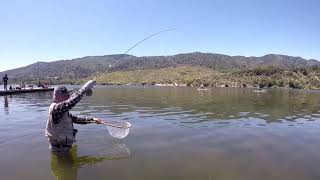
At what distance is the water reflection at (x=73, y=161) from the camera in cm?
1038

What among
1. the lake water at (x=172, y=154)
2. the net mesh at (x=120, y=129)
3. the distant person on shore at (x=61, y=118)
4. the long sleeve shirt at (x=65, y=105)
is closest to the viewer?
the long sleeve shirt at (x=65, y=105)

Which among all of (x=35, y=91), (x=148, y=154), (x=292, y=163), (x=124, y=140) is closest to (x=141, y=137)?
(x=124, y=140)

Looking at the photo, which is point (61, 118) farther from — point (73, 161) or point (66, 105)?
point (73, 161)

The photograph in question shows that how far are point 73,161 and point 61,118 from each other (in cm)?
182

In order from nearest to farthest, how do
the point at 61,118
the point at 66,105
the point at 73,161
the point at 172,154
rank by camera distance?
the point at 66,105, the point at 61,118, the point at 73,161, the point at 172,154

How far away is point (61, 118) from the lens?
10.6 meters

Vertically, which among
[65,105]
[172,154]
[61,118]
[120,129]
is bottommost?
[172,154]

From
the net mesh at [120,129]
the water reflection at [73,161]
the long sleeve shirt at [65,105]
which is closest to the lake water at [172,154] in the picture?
the water reflection at [73,161]

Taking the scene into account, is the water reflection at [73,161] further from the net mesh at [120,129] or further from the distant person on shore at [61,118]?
the net mesh at [120,129]

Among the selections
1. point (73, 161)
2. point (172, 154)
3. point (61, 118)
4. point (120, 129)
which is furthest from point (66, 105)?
point (172, 154)

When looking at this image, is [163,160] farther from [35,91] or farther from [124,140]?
[35,91]

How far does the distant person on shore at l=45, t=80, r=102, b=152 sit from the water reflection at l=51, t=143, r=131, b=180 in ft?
1.42

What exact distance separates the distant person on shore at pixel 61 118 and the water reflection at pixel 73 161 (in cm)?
43

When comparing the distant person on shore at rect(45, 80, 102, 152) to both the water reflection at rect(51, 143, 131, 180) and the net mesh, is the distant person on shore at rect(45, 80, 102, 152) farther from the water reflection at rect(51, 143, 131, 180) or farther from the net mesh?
the net mesh
